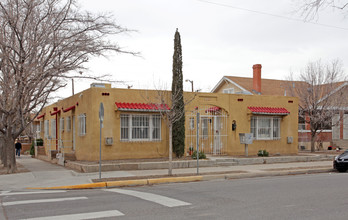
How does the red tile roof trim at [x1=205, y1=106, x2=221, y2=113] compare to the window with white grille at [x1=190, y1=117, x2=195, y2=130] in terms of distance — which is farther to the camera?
the red tile roof trim at [x1=205, y1=106, x2=221, y2=113]

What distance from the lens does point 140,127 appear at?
61.0 feet

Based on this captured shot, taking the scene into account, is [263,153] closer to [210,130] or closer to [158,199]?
[210,130]

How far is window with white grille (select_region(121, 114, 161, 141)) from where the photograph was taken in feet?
59.8

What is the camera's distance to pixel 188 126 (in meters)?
20.4

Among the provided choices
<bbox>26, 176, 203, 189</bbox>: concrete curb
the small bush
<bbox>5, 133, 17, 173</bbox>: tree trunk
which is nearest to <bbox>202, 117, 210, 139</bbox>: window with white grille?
the small bush

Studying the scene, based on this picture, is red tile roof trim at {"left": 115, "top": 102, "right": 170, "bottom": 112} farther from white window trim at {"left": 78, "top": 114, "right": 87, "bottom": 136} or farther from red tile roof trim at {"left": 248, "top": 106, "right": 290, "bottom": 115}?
red tile roof trim at {"left": 248, "top": 106, "right": 290, "bottom": 115}

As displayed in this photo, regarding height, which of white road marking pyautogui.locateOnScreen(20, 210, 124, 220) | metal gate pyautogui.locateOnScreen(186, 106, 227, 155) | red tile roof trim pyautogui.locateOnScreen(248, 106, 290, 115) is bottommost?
white road marking pyautogui.locateOnScreen(20, 210, 124, 220)

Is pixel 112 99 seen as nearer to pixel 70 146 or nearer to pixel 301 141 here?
pixel 70 146

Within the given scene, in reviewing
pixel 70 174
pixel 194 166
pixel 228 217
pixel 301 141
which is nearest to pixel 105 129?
pixel 70 174

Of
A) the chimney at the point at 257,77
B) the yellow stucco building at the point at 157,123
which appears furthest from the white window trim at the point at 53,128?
the chimney at the point at 257,77

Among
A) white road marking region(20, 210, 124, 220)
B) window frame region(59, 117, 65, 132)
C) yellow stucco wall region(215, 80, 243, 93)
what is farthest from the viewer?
yellow stucco wall region(215, 80, 243, 93)

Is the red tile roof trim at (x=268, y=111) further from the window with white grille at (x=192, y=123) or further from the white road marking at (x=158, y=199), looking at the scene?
the white road marking at (x=158, y=199)

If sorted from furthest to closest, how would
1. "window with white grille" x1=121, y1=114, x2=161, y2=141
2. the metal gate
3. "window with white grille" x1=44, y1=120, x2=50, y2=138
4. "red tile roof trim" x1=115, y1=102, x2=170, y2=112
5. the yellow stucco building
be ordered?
"window with white grille" x1=44, y1=120, x2=50, y2=138
the metal gate
"window with white grille" x1=121, y1=114, x2=161, y2=141
the yellow stucco building
"red tile roof trim" x1=115, y1=102, x2=170, y2=112

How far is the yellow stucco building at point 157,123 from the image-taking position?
17.8 metres
